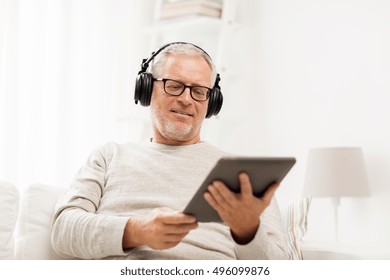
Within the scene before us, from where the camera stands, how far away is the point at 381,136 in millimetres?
2641

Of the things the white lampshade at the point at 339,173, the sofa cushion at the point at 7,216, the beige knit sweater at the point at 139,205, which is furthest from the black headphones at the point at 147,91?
the white lampshade at the point at 339,173

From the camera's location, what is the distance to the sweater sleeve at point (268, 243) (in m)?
1.48

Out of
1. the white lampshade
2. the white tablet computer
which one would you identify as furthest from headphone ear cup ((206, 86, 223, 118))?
the white lampshade

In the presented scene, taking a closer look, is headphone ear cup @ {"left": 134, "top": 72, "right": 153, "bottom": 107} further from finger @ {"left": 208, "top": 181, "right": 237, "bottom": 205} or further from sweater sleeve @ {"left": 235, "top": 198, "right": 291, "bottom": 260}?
finger @ {"left": 208, "top": 181, "right": 237, "bottom": 205}

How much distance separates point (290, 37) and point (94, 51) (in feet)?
3.14

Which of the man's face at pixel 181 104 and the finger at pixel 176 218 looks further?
the man's face at pixel 181 104

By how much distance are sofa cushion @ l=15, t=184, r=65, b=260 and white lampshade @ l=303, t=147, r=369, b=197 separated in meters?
1.30

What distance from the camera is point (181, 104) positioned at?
1792mm

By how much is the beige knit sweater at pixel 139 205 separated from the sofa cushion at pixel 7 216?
105mm

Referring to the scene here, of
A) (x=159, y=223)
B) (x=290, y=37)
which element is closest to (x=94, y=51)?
(x=290, y=37)

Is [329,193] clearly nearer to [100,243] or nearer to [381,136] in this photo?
[381,136]

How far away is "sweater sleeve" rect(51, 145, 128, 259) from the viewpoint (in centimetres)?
149

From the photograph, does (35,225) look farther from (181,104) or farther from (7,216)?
(181,104)

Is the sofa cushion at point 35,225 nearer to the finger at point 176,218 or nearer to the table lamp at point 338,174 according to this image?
the finger at point 176,218
